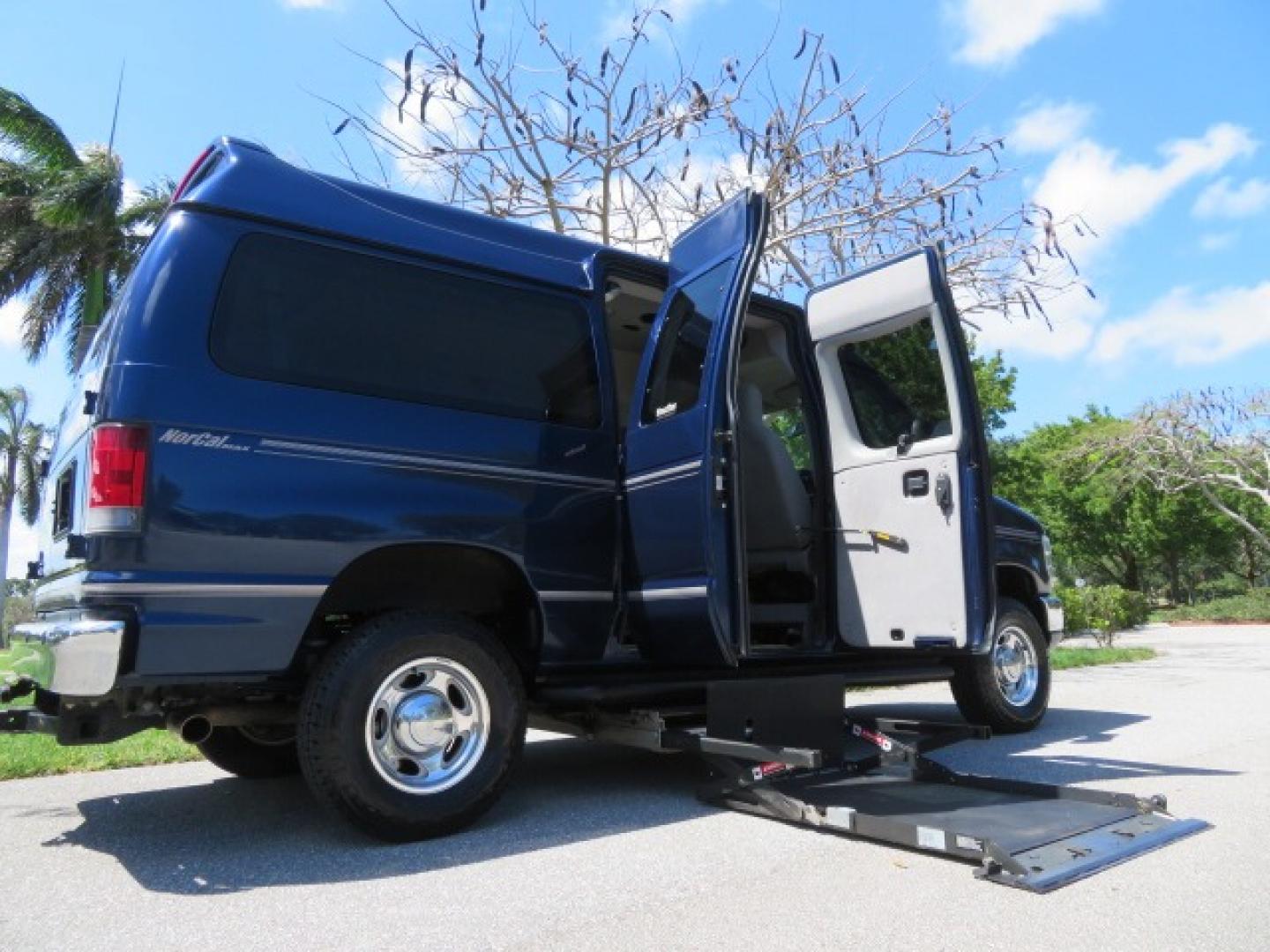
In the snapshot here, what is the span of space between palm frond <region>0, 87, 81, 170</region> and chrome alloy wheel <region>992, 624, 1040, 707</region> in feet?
68.7

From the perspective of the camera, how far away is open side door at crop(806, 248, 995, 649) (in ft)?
15.5

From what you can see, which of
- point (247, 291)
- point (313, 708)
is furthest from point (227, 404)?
point (313, 708)

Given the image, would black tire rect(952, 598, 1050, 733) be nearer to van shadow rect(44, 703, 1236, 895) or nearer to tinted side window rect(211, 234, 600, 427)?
van shadow rect(44, 703, 1236, 895)

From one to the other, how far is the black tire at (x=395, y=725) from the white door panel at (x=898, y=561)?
206cm

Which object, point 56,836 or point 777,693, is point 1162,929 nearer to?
point 777,693

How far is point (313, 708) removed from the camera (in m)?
3.60

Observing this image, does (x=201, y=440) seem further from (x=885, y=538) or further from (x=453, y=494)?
(x=885, y=538)

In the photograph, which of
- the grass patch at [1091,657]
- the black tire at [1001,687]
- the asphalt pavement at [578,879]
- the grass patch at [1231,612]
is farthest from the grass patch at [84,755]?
the grass patch at [1231,612]

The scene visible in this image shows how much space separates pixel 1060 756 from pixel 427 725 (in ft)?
12.8

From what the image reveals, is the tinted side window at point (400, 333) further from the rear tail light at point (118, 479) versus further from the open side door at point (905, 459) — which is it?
the open side door at point (905, 459)

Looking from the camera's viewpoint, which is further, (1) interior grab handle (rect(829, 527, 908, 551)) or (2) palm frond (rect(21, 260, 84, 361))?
(2) palm frond (rect(21, 260, 84, 361))

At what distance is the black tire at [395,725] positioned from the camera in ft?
11.7

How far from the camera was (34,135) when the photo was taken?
64.5 ft

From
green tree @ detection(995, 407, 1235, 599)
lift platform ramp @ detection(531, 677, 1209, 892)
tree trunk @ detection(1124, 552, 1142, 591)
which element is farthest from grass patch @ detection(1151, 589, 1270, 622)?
lift platform ramp @ detection(531, 677, 1209, 892)
